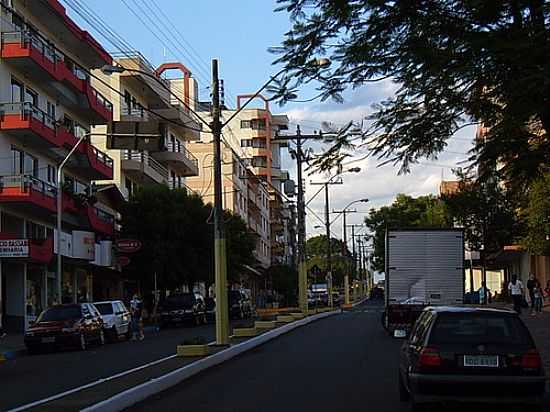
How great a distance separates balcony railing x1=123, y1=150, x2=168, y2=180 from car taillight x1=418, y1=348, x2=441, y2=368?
45947mm

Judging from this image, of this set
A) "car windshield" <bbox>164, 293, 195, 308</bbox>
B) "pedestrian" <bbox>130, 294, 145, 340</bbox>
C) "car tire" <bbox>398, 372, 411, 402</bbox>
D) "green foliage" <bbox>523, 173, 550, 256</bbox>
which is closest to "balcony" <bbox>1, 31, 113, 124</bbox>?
"pedestrian" <bbox>130, 294, 145, 340</bbox>

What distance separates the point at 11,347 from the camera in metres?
32.7

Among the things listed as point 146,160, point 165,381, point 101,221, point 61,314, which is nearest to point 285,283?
point 146,160

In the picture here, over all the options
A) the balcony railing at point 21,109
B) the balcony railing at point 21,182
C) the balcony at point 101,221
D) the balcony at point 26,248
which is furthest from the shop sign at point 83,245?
the balcony railing at point 21,109

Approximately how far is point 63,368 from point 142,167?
38.1 m

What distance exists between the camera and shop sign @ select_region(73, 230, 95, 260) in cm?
4431

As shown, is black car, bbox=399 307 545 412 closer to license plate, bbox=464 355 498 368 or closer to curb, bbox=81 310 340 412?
license plate, bbox=464 355 498 368

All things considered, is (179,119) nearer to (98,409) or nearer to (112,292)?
(112,292)

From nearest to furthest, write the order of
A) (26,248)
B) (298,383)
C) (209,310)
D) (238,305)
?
(298,383) → (26,248) → (209,310) → (238,305)

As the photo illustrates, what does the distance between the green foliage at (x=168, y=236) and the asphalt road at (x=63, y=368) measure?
20243mm

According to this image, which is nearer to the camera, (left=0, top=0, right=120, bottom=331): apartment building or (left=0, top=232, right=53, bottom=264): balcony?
(left=0, top=232, right=53, bottom=264): balcony

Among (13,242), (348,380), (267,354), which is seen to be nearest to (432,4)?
(348,380)

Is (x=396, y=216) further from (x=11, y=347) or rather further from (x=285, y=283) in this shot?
(x=11, y=347)

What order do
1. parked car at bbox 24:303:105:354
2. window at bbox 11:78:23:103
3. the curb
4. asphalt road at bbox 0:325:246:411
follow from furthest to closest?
window at bbox 11:78:23:103
parked car at bbox 24:303:105:354
asphalt road at bbox 0:325:246:411
the curb
